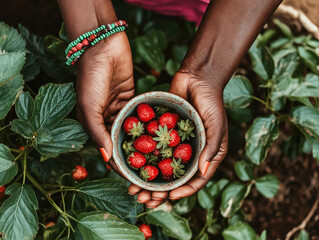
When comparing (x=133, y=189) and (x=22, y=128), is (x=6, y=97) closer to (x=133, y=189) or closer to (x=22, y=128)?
(x=22, y=128)

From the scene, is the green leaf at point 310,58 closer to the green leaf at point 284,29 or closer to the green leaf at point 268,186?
the green leaf at point 284,29

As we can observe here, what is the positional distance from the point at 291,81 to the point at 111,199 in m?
0.73

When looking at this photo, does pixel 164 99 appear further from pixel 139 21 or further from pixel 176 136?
pixel 139 21

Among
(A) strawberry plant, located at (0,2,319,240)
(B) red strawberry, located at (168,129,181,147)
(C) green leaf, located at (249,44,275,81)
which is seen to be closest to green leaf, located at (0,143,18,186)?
(A) strawberry plant, located at (0,2,319,240)

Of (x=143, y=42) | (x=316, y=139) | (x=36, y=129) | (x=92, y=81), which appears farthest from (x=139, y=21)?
(x=316, y=139)

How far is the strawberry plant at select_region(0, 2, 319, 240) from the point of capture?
776mm

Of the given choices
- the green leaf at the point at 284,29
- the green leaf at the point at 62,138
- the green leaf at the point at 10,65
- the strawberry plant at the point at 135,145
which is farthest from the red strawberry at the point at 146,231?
the green leaf at the point at 284,29

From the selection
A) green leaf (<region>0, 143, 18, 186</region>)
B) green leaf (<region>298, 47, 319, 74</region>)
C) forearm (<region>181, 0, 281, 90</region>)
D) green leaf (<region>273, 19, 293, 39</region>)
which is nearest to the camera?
green leaf (<region>0, 143, 18, 186</region>)

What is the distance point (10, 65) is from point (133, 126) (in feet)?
1.08

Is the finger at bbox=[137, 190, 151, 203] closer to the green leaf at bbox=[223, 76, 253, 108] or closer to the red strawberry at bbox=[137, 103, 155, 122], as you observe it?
the red strawberry at bbox=[137, 103, 155, 122]

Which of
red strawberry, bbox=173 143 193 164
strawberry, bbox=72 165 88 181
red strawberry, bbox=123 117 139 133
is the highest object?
red strawberry, bbox=123 117 139 133

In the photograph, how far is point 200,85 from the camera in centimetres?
85

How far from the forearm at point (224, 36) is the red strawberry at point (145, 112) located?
17 centimetres

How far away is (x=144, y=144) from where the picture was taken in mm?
802
